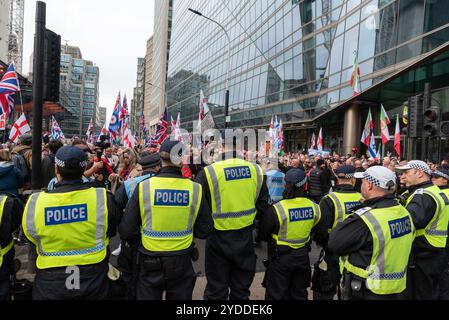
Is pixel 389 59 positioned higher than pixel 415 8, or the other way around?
pixel 415 8

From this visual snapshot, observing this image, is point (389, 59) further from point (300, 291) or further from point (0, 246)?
point (0, 246)

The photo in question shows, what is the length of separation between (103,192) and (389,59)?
16.2m

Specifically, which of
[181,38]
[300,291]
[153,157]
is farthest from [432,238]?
[181,38]

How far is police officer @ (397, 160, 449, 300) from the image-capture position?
3.68 m

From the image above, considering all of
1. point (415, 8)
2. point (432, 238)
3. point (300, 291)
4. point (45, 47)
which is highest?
point (415, 8)

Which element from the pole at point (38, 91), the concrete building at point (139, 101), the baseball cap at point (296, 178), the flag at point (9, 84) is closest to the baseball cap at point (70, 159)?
the baseball cap at point (296, 178)

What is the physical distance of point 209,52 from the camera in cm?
4338

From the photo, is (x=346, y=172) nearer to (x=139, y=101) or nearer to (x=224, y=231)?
(x=224, y=231)

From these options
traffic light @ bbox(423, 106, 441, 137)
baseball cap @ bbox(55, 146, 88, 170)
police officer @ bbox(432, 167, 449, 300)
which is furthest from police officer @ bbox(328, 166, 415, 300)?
traffic light @ bbox(423, 106, 441, 137)

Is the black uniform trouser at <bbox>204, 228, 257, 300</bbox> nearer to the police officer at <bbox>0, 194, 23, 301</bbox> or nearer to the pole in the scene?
the police officer at <bbox>0, 194, 23, 301</bbox>

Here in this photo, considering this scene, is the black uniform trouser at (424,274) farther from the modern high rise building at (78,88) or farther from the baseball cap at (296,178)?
the modern high rise building at (78,88)

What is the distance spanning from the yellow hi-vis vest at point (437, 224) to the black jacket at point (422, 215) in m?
0.05

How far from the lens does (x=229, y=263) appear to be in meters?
3.73
